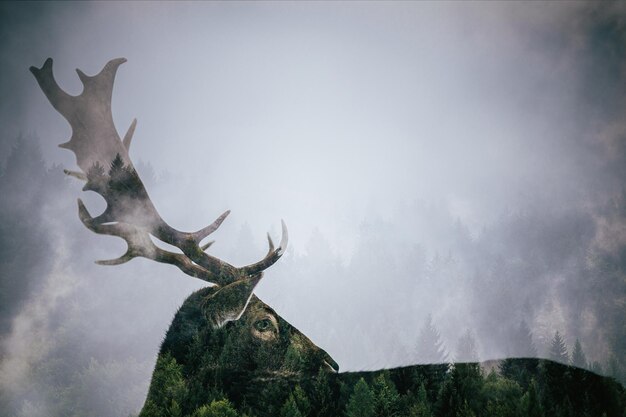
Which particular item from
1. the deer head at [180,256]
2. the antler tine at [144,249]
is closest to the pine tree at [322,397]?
the deer head at [180,256]

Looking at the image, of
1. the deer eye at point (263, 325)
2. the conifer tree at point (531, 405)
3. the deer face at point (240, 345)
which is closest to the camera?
the conifer tree at point (531, 405)

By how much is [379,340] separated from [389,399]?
373 feet

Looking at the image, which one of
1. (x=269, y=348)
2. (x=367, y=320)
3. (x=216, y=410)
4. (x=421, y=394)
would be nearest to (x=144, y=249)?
(x=269, y=348)

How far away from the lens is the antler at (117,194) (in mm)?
3713

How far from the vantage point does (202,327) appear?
11.4 ft

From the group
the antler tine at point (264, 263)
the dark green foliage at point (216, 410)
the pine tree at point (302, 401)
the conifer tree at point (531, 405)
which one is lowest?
the dark green foliage at point (216, 410)

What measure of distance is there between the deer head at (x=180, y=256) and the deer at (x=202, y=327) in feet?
0.03

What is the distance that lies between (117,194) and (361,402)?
3263 millimetres

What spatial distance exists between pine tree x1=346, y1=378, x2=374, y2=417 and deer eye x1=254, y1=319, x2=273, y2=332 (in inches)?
45.0

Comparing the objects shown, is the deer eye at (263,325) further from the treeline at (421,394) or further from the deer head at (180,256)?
the treeline at (421,394)

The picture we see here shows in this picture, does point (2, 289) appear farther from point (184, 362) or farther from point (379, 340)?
point (379, 340)

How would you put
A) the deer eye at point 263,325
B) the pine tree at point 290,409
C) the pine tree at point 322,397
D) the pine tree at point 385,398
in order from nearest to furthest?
the pine tree at point 385,398 < the pine tree at point 290,409 < the pine tree at point 322,397 < the deer eye at point 263,325

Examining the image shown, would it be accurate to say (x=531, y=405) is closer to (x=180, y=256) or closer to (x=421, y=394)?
(x=421, y=394)

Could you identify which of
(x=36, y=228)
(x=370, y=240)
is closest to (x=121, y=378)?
(x=36, y=228)
